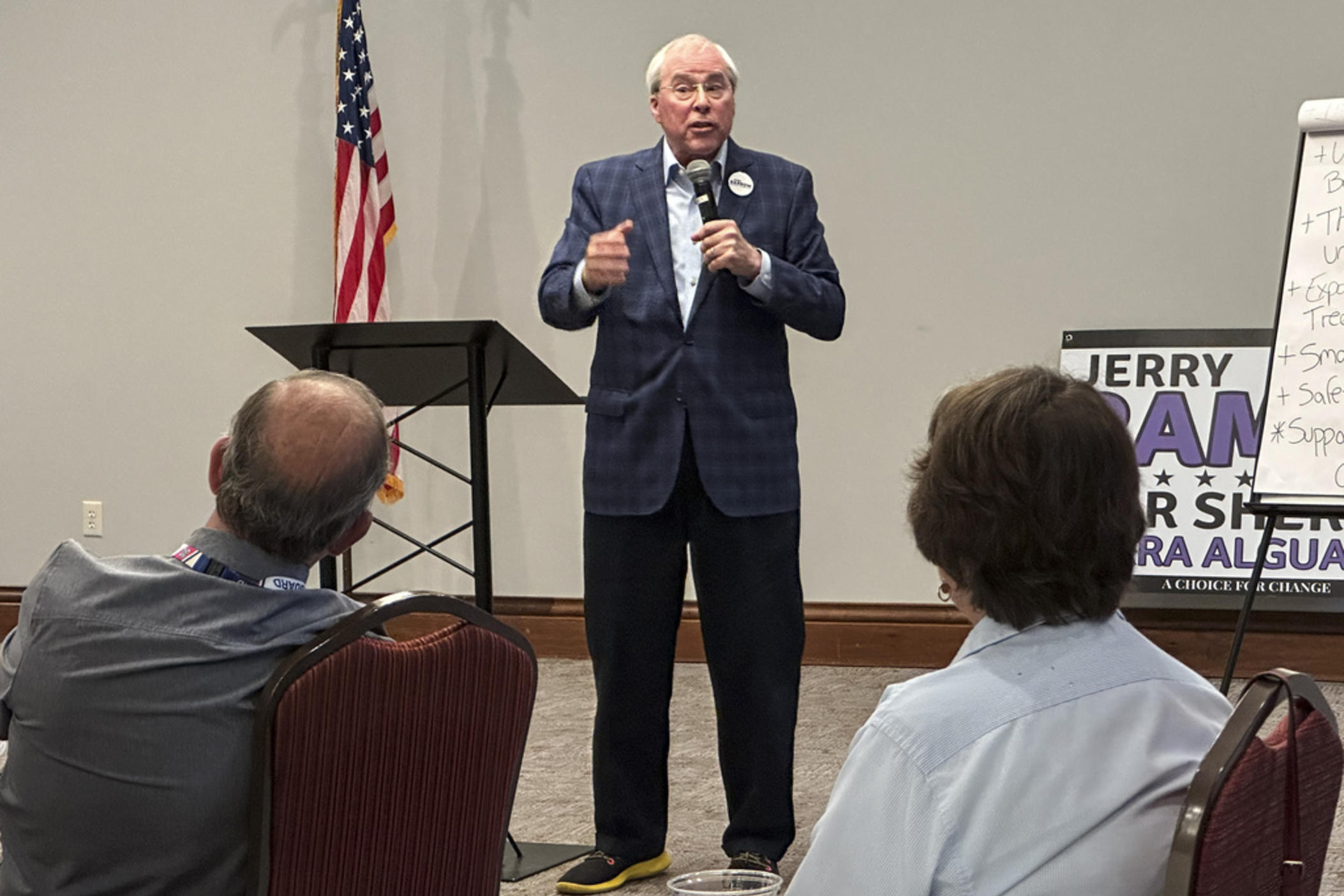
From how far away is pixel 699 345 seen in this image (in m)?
2.85

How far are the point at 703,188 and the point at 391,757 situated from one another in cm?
167

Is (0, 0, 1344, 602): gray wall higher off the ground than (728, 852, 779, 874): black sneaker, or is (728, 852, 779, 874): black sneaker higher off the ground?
(0, 0, 1344, 602): gray wall

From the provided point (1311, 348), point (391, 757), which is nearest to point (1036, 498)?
point (391, 757)

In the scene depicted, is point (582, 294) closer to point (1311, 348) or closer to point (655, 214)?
point (655, 214)

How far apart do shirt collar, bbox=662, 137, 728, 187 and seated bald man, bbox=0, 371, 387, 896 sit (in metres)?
1.76

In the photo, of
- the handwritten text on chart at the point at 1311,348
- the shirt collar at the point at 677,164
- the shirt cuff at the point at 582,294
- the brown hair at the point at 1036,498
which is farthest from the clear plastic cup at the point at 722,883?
the handwritten text on chart at the point at 1311,348

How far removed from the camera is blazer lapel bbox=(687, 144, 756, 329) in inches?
113

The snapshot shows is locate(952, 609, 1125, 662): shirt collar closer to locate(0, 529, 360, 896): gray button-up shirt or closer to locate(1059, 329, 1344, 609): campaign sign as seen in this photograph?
locate(0, 529, 360, 896): gray button-up shirt

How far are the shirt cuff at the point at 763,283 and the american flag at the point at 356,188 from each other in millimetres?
2303

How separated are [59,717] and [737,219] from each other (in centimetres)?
189

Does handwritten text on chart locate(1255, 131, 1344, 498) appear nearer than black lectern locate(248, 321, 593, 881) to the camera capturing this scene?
No

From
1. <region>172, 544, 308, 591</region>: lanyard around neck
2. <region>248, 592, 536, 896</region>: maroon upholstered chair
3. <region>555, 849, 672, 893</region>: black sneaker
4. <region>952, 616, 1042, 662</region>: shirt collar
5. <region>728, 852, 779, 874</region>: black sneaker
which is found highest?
<region>952, 616, 1042, 662</region>: shirt collar

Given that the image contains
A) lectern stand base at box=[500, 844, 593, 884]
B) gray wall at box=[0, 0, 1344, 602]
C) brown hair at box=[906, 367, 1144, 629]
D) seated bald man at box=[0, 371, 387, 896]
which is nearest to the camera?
brown hair at box=[906, 367, 1144, 629]

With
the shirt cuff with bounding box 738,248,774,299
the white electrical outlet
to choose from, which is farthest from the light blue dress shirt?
the white electrical outlet
